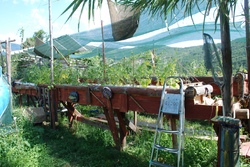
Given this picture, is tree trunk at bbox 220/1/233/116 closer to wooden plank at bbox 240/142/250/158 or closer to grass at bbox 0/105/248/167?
wooden plank at bbox 240/142/250/158

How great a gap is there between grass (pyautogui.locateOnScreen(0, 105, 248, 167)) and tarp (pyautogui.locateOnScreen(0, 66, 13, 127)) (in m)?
0.31

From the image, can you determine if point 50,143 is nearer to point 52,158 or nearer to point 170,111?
point 52,158

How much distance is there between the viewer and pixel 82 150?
4.96 metres

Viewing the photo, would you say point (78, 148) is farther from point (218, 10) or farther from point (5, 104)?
point (218, 10)

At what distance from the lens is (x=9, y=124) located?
5.05 meters

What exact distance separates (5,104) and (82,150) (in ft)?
6.03

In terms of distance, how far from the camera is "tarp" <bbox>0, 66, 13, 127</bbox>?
193 inches

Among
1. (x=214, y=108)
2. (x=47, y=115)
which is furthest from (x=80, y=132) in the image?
(x=214, y=108)

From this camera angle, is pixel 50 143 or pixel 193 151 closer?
pixel 193 151

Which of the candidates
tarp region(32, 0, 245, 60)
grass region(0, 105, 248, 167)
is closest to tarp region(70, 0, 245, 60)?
tarp region(32, 0, 245, 60)

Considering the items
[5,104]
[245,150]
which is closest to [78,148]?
[5,104]

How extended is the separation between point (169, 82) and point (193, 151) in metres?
1.17

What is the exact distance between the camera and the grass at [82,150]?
3.93 m

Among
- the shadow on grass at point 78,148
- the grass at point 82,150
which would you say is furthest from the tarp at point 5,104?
the shadow on grass at point 78,148
